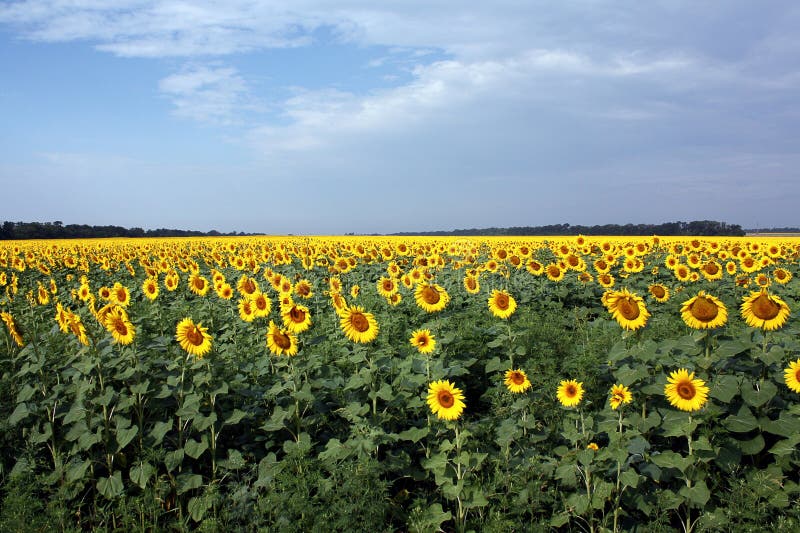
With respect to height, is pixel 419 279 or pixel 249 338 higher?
pixel 419 279

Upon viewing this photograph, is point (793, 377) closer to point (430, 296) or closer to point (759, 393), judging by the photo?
point (759, 393)

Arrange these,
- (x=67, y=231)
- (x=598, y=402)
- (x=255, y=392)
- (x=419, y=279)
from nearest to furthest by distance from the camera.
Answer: (x=255, y=392), (x=598, y=402), (x=419, y=279), (x=67, y=231)

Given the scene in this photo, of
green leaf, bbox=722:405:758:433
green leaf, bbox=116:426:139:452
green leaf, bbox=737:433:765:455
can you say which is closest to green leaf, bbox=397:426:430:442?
green leaf, bbox=116:426:139:452

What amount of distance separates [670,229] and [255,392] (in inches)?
2129

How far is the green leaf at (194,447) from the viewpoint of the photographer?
4.28m

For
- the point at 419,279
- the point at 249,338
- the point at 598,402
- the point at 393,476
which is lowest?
the point at 393,476

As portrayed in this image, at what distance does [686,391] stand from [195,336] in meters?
4.25

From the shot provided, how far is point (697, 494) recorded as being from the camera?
3803 mm

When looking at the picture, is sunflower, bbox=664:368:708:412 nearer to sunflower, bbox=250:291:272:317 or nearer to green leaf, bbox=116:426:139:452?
sunflower, bbox=250:291:272:317

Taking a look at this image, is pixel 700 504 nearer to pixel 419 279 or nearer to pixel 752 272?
pixel 419 279

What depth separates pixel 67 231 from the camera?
56.2m

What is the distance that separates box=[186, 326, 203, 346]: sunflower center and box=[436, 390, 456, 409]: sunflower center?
7.35 ft

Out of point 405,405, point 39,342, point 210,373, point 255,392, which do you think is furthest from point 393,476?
point 39,342

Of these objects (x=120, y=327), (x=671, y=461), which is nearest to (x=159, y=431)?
(x=120, y=327)
